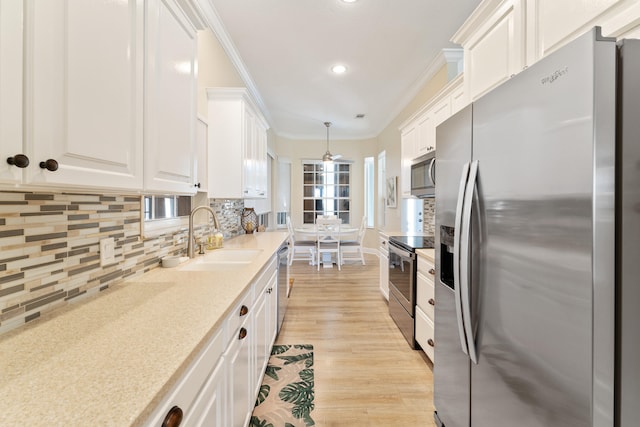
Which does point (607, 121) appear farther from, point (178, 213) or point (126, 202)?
point (178, 213)

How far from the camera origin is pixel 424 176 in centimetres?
262

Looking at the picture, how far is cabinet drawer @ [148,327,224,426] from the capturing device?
0.65 m

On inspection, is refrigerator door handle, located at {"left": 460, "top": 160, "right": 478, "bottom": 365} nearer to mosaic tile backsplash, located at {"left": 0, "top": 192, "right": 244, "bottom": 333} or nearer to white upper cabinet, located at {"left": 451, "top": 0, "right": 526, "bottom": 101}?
white upper cabinet, located at {"left": 451, "top": 0, "right": 526, "bottom": 101}

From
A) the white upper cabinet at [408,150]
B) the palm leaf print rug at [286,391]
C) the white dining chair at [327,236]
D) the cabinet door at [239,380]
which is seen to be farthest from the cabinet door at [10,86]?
the white dining chair at [327,236]

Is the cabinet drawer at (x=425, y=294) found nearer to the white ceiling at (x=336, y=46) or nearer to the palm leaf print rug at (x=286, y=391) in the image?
the palm leaf print rug at (x=286, y=391)

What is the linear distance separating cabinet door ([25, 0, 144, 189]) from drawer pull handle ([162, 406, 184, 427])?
0.61 metres

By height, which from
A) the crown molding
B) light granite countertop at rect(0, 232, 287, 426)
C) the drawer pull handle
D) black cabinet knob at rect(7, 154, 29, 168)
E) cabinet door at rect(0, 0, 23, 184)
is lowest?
the drawer pull handle

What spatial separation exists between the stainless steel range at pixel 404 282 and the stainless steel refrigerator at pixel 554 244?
1262mm

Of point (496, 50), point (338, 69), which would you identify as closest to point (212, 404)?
point (496, 50)

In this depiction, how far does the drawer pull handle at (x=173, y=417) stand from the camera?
0.65 metres

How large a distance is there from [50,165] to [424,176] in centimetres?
255

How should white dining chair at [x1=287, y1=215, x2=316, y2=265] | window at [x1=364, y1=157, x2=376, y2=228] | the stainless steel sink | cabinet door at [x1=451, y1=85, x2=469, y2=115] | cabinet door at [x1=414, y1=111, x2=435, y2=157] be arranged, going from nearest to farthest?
the stainless steel sink → cabinet door at [x1=451, y1=85, x2=469, y2=115] → cabinet door at [x1=414, y1=111, x2=435, y2=157] → white dining chair at [x1=287, y1=215, x2=316, y2=265] → window at [x1=364, y1=157, x2=376, y2=228]

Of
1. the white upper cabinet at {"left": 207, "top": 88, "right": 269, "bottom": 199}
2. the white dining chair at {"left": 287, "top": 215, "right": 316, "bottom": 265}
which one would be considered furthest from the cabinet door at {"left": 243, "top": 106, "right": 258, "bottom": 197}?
the white dining chair at {"left": 287, "top": 215, "right": 316, "bottom": 265}

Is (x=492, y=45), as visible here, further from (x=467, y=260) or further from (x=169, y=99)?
(x=169, y=99)
